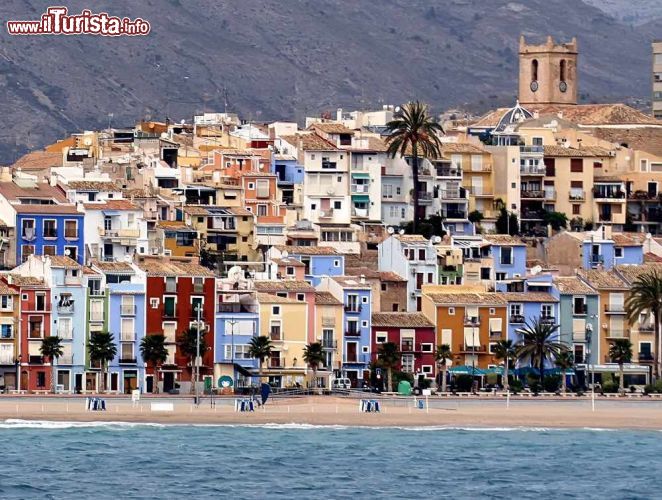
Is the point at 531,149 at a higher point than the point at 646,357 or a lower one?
Result: higher

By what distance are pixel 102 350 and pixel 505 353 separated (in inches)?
820

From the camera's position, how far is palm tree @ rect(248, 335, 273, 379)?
144m

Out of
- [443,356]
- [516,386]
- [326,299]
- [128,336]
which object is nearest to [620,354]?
[516,386]

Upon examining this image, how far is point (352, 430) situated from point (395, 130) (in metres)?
48.9

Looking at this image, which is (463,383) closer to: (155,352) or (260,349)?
(260,349)

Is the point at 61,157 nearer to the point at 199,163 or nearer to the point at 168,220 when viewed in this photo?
the point at 199,163

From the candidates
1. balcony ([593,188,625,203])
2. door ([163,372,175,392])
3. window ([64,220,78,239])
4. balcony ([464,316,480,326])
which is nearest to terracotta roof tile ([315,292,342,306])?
balcony ([464,316,480,326])

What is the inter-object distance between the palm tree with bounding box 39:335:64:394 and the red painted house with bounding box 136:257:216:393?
473cm

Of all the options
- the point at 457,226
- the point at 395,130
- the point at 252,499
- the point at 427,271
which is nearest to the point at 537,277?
→ the point at 427,271

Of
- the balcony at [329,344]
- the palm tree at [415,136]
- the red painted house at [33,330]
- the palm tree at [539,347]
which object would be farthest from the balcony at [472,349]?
the red painted house at [33,330]

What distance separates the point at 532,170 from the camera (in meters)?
179

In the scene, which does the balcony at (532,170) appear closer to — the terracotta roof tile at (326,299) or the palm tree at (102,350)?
the terracotta roof tile at (326,299)

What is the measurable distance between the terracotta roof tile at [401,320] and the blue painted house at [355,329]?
2.29 feet

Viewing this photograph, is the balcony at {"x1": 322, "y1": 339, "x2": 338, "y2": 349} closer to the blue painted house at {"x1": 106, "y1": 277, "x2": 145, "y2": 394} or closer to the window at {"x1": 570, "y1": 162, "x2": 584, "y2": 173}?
the blue painted house at {"x1": 106, "y1": 277, "x2": 145, "y2": 394}
